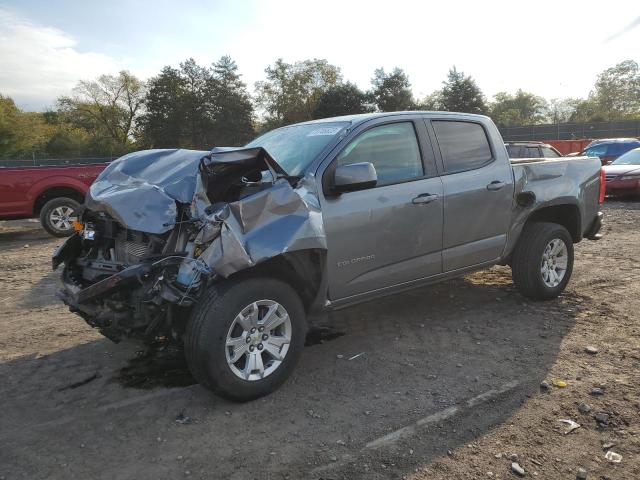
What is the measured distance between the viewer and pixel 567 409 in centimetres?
328

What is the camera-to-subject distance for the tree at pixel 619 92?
258ft

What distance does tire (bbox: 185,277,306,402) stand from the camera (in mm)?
3195

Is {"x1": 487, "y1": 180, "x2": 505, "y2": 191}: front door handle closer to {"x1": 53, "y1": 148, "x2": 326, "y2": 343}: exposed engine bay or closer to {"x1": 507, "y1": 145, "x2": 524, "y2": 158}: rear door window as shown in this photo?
{"x1": 53, "y1": 148, "x2": 326, "y2": 343}: exposed engine bay

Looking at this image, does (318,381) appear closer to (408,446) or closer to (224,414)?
(224,414)

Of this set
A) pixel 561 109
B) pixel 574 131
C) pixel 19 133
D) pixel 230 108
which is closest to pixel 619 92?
pixel 561 109

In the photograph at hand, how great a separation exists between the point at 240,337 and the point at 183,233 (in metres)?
0.78

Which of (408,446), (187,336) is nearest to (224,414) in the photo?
(187,336)

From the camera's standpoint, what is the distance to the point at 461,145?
479 centimetres

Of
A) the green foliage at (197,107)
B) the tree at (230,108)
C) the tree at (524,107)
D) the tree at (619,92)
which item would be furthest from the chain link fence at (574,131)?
the tree at (524,107)

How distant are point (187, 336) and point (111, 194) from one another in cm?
123

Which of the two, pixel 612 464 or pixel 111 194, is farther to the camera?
pixel 111 194

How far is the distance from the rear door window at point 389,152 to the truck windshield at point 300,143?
20 centimetres

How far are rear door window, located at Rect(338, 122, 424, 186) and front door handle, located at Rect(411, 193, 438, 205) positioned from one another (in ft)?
0.57

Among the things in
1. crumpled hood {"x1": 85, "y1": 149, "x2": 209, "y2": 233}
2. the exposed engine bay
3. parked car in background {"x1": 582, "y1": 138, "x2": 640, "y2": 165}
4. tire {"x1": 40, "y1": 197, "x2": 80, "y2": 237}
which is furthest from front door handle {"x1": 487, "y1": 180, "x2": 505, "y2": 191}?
parked car in background {"x1": 582, "y1": 138, "x2": 640, "y2": 165}
